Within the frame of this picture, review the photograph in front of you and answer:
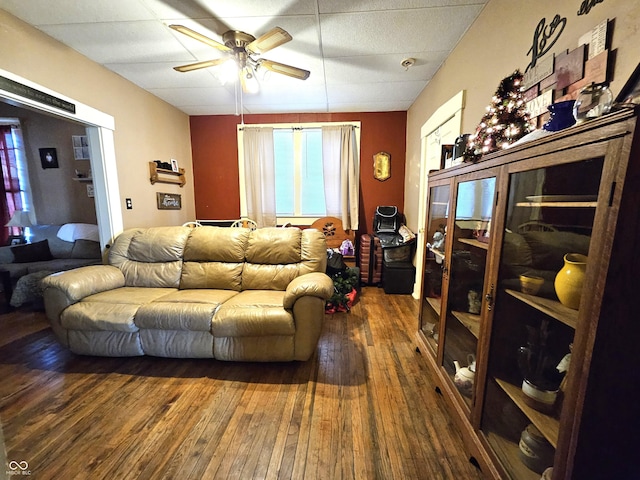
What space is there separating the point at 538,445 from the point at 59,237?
4.99 m

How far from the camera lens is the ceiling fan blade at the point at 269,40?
68.2 inches

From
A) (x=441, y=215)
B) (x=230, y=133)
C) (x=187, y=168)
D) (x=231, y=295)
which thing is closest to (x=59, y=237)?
(x=187, y=168)

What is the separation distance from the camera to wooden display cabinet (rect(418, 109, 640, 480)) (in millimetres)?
661

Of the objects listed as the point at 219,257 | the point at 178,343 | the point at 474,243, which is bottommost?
the point at 178,343

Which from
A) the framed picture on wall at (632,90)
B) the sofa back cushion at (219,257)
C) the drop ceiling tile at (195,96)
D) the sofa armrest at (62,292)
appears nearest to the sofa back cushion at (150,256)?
the sofa back cushion at (219,257)

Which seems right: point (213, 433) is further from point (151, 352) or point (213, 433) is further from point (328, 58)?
point (328, 58)

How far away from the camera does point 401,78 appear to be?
113 inches

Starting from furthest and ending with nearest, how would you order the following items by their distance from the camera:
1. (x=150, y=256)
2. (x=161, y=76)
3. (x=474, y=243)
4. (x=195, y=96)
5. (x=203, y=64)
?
(x=195, y=96) → (x=161, y=76) → (x=150, y=256) → (x=203, y=64) → (x=474, y=243)

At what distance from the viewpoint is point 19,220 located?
11.5ft

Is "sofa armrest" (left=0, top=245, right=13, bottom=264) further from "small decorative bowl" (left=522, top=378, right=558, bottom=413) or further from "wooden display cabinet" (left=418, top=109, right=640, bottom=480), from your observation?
"small decorative bowl" (left=522, top=378, right=558, bottom=413)

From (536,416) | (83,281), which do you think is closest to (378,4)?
(536,416)

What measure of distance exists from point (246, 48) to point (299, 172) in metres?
2.16

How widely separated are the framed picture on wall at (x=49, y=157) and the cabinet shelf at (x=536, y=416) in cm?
532

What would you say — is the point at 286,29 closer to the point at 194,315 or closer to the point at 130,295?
the point at 194,315
